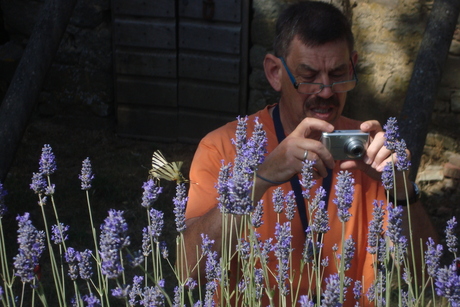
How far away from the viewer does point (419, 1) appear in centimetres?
598

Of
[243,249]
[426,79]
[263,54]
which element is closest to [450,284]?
[243,249]

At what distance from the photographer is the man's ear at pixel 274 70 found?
294cm

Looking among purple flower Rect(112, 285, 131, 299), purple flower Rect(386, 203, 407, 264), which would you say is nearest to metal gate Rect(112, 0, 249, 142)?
purple flower Rect(386, 203, 407, 264)

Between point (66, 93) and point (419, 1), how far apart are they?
→ 3801mm

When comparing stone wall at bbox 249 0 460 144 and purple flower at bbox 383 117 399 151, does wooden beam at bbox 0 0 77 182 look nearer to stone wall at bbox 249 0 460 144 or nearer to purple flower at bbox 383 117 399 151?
stone wall at bbox 249 0 460 144

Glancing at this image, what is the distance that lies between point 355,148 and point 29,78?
331 centimetres

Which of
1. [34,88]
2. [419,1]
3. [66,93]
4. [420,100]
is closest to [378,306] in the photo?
[420,100]

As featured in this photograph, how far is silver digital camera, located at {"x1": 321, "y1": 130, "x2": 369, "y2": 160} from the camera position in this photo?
2.14 metres

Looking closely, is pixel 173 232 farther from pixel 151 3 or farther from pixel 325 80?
pixel 325 80

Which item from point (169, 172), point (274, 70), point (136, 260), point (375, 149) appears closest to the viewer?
point (136, 260)

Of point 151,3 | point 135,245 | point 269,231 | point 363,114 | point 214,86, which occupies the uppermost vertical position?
point 151,3

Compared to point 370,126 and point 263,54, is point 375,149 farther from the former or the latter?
Answer: point 263,54

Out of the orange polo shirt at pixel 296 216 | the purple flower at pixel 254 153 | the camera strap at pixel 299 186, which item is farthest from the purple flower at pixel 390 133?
the orange polo shirt at pixel 296 216

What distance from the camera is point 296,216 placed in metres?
2.66
